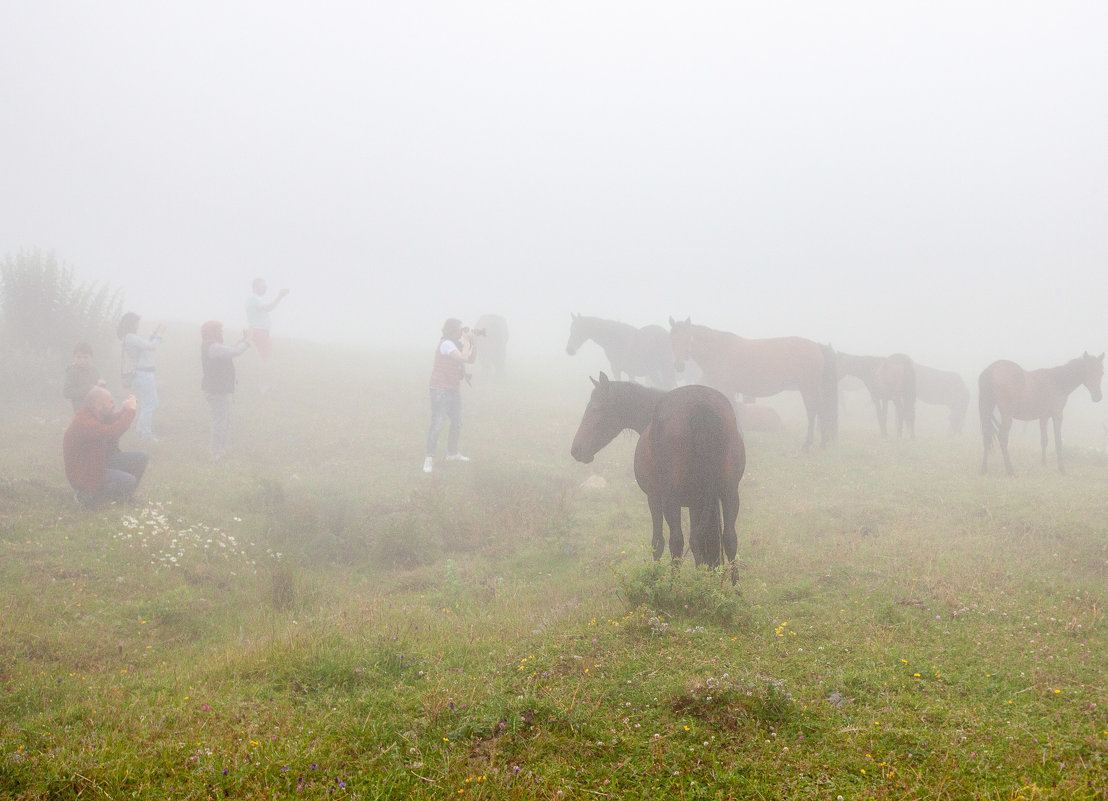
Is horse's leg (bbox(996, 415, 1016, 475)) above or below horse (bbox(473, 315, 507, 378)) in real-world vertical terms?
below

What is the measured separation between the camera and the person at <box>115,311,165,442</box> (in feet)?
47.0


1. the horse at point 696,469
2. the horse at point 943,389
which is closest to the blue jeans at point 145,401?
the horse at point 696,469

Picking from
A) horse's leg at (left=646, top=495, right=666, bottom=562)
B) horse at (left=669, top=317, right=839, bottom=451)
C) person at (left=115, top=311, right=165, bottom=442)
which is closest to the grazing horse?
horse at (left=669, top=317, right=839, bottom=451)

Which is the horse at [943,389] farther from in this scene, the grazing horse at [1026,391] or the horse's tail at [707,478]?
the horse's tail at [707,478]

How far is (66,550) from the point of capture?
7957 millimetres

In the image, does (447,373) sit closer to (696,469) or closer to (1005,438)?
(696,469)

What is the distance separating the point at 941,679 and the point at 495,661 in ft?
10.2

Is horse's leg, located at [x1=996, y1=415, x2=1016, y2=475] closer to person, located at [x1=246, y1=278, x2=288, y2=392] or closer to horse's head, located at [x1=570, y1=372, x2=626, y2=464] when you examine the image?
horse's head, located at [x1=570, y1=372, x2=626, y2=464]

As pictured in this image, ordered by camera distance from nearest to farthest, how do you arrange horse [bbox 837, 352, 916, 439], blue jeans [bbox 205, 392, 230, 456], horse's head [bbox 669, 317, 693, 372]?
blue jeans [bbox 205, 392, 230, 456] < horse's head [bbox 669, 317, 693, 372] < horse [bbox 837, 352, 916, 439]

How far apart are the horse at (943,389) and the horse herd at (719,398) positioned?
0.15 ft

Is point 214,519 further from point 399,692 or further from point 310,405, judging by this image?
point 310,405

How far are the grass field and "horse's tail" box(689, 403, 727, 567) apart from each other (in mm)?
677

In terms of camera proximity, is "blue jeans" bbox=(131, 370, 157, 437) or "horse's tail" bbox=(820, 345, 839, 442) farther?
"horse's tail" bbox=(820, 345, 839, 442)

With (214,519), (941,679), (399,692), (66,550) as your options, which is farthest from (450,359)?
(941,679)
